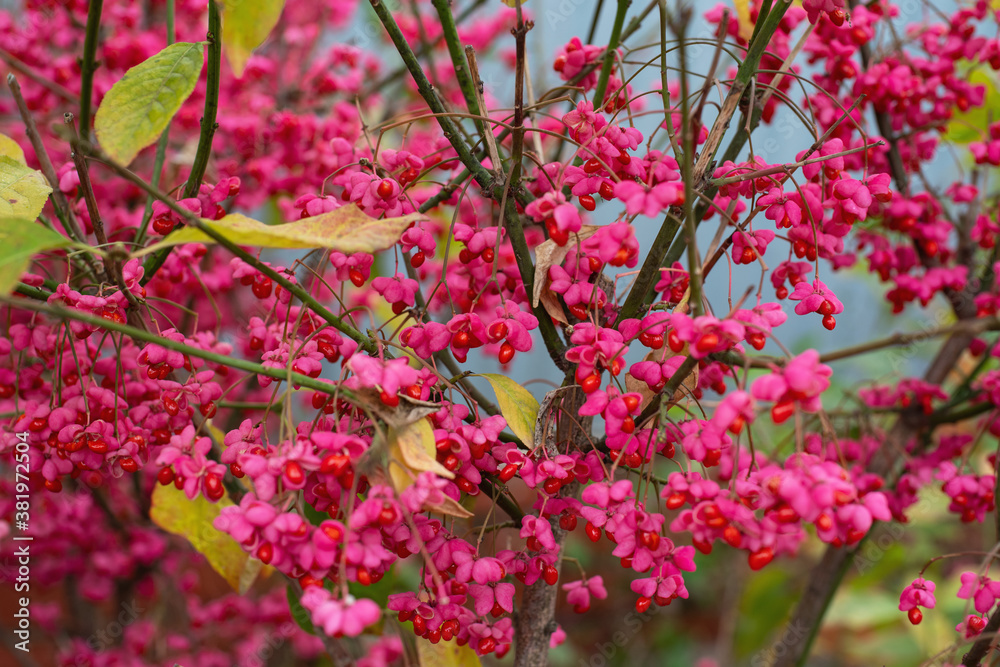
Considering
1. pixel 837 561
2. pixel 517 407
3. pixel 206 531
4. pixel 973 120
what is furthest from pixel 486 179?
pixel 973 120

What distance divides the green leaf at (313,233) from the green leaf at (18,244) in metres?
0.06

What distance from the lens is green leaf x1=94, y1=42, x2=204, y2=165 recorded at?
528 mm

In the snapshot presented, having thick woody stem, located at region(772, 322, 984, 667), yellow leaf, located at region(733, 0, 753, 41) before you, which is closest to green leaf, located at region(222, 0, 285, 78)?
yellow leaf, located at region(733, 0, 753, 41)

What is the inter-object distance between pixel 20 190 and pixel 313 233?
1.05ft

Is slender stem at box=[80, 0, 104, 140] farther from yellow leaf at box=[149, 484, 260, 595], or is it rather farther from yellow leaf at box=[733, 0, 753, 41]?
yellow leaf at box=[733, 0, 753, 41]

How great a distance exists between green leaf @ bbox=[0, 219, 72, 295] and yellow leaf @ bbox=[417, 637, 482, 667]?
49 centimetres

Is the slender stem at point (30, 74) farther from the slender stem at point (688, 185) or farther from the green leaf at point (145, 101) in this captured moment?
the slender stem at point (688, 185)

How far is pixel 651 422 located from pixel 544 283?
142 millimetres

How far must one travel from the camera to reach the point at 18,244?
0.47 m

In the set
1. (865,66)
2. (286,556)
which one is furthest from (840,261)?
(286,556)

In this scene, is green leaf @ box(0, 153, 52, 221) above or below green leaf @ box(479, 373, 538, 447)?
below

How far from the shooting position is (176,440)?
1.91 feet

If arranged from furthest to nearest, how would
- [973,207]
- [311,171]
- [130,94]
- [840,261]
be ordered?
[311,171], [973,207], [840,261], [130,94]

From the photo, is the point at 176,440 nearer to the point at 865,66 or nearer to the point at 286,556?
the point at 286,556
